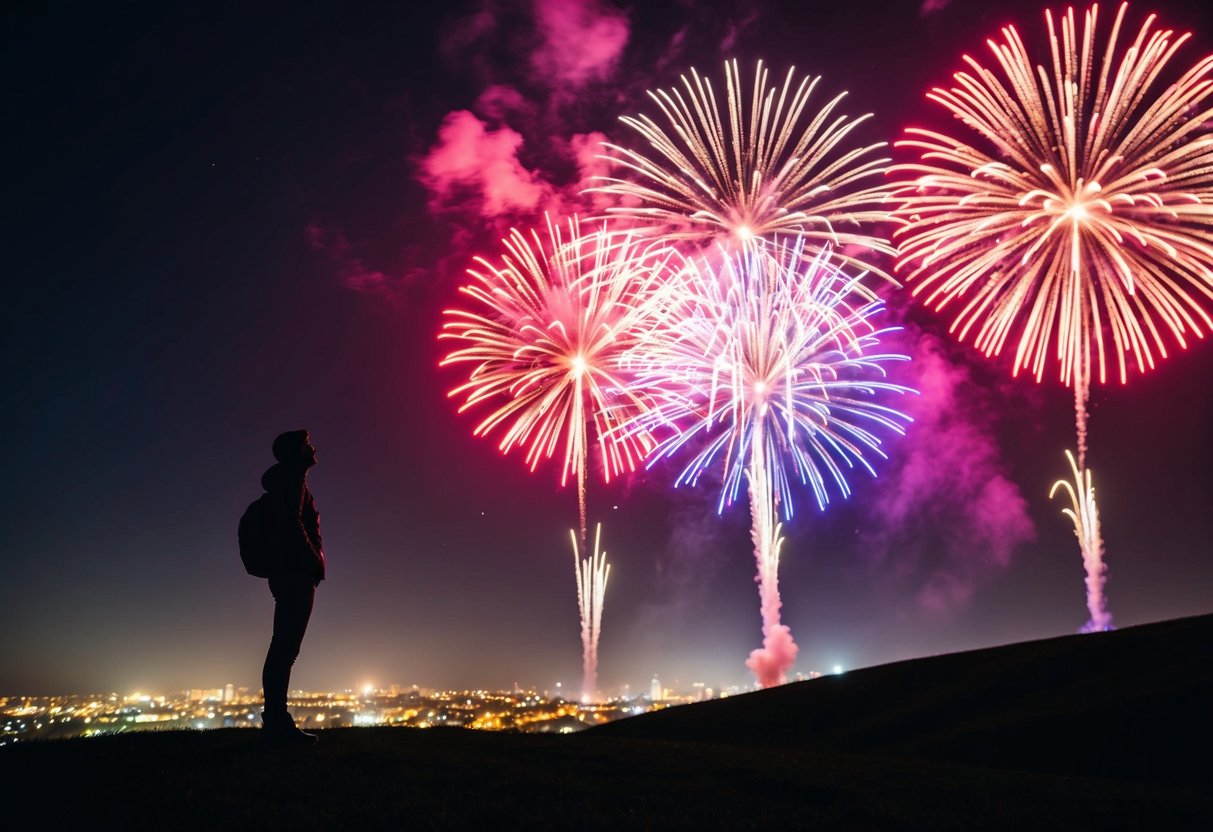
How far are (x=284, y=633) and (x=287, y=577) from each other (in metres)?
0.70

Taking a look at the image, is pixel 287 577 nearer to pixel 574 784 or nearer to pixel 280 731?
pixel 280 731

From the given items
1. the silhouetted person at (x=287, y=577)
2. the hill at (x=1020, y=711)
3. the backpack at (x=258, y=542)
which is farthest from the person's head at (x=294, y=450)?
the hill at (x=1020, y=711)

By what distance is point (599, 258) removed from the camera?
126ft

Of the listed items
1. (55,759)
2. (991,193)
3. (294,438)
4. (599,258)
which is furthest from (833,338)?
(55,759)

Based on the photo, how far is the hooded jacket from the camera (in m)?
10.2

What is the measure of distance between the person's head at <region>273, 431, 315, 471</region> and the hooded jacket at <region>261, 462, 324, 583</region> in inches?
4.2

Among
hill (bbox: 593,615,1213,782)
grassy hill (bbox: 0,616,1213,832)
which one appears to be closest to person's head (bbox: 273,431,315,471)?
grassy hill (bbox: 0,616,1213,832)

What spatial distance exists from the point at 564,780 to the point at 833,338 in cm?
3522

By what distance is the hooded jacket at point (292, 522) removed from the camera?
10164 mm

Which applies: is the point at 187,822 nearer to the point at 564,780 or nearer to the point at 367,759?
the point at 367,759

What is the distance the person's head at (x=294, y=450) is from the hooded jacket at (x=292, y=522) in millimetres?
107

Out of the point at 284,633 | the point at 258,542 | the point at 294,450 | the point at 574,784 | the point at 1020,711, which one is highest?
the point at 294,450

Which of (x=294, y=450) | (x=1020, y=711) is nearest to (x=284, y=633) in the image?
(x=294, y=450)

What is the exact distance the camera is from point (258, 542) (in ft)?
33.6
